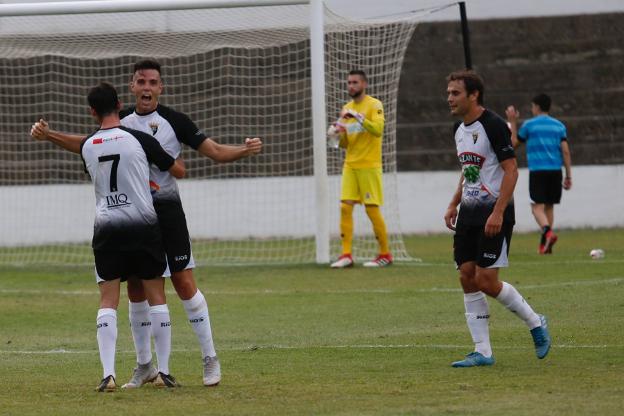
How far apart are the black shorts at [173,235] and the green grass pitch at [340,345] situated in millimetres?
806

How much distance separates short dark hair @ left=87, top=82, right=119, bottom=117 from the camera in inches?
309

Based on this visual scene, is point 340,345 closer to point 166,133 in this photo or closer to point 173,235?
point 173,235

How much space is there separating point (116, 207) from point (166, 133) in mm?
711

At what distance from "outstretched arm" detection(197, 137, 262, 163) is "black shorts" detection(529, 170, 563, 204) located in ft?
37.2

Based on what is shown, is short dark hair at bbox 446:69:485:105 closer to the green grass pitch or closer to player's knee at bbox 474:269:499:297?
player's knee at bbox 474:269:499:297

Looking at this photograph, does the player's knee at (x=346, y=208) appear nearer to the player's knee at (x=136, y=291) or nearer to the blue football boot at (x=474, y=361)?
the blue football boot at (x=474, y=361)

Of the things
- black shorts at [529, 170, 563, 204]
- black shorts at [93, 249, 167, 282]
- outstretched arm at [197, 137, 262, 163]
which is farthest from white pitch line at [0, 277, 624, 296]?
black shorts at [93, 249, 167, 282]

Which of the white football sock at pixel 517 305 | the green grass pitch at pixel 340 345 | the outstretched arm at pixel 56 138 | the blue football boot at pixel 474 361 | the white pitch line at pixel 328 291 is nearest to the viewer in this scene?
the green grass pitch at pixel 340 345

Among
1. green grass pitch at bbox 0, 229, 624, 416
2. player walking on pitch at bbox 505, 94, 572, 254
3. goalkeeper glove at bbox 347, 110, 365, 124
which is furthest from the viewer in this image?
player walking on pitch at bbox 505, 94, 572, 254

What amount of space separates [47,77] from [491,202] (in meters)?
13.7

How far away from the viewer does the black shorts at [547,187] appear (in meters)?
18.9

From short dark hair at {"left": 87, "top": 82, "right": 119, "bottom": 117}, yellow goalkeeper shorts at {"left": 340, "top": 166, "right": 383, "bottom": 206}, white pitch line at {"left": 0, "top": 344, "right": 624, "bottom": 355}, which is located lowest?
white pitch line at {"left": 0, "top": 344, "right": 624, "bottom": 355}

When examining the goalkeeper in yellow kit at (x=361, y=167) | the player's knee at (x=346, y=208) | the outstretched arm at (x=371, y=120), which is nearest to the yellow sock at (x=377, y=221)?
the goalkeeper in yellow kit at (x=361, y=167)

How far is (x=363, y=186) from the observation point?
55.0ft
